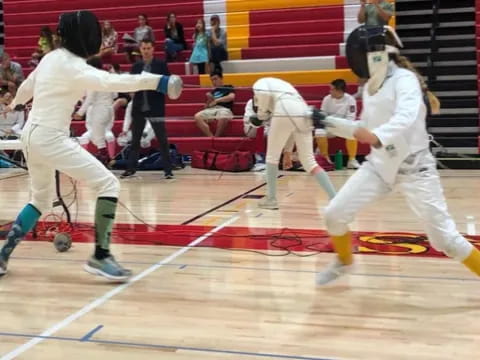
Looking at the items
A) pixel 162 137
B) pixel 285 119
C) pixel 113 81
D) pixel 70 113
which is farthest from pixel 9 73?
pixel 113 81

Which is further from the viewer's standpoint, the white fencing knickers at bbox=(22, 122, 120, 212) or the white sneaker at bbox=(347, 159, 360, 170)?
the white sneaker at bbox=(347, 159, 360, 170)

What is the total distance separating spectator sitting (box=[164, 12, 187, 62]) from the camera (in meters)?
11.0

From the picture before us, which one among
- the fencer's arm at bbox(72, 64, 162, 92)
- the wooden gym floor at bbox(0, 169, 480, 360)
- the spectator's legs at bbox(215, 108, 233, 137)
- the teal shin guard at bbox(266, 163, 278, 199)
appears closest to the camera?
the wooden gym floor at bbox(0, 169, 480, 360)

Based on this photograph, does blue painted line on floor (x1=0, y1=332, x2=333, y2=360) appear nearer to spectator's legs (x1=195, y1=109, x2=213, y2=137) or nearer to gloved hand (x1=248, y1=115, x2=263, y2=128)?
gloved hand (x1=248, y1=115, x2=263, y2=128)

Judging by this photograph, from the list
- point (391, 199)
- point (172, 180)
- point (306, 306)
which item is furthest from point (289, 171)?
point (306, 306)

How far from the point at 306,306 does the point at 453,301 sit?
0.70 m

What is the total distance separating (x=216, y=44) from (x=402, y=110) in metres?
7.79

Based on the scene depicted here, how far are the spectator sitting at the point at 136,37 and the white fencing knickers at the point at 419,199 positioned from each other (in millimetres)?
7985

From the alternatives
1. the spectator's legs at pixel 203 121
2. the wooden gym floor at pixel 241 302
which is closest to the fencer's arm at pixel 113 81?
the wooden gym floor at pixel 241 302

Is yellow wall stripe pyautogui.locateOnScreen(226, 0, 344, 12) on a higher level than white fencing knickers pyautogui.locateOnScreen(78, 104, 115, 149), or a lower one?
higher

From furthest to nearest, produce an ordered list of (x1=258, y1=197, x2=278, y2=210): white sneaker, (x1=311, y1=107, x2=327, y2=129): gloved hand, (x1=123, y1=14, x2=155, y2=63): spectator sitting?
(x1=123, y1=14, x2=155, y2=63): spectator sitting < (x1=258, y1=197, x2=278, y2=210): white sneaker < (x1=311, y1=107, x2=327, y2=129): gloved hand

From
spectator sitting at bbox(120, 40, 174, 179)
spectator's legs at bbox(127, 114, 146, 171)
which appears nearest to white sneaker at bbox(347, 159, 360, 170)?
spectator sitting at bbox(120, 40, 174, 179)

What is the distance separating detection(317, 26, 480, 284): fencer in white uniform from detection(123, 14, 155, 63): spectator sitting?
7.93 meters

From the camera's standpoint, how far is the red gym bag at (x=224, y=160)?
8.56 meters
